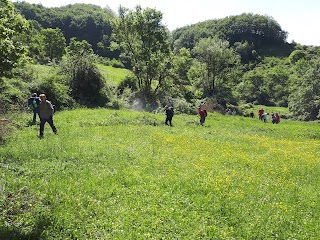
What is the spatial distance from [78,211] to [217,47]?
58807 mm

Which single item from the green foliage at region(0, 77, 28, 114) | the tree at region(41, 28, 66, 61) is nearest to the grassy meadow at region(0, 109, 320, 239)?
the green foliage at region(0, 77, 28, 114)

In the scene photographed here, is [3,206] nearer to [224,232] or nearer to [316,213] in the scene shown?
[224,232]

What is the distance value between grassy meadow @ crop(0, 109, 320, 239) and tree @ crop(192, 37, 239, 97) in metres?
46.1

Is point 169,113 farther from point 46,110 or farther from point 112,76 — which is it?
point 112,76

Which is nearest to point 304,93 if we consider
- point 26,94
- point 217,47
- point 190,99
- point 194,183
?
point 217,47

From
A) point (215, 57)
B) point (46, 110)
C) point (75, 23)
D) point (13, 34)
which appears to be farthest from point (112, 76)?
point (75, 23)

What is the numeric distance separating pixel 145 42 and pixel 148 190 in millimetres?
35938

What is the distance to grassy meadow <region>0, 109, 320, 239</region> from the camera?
9.01 metres

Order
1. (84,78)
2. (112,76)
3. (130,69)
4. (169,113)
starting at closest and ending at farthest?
(169,113) < (84,78) < (112,76) < (130,69)

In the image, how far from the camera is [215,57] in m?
63.8

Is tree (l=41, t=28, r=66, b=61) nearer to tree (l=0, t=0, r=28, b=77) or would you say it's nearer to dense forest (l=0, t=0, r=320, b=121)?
dense forest (l=0, t=0, r=320, b=121)

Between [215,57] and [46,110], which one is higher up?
[215,57]

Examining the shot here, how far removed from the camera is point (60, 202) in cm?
994

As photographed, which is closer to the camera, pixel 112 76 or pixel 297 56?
pixel 112 76
